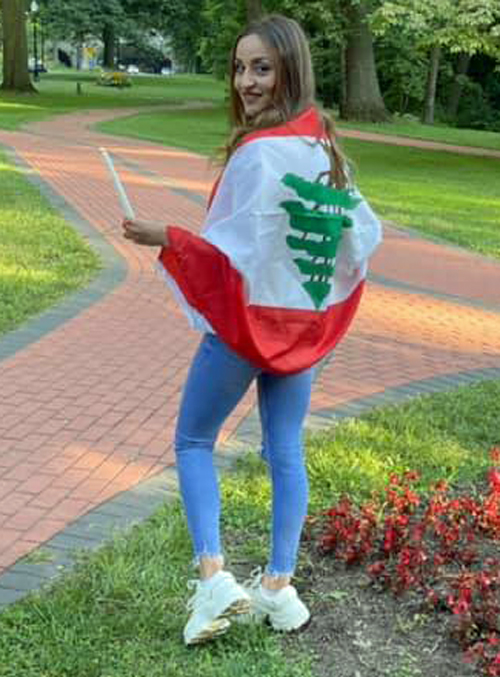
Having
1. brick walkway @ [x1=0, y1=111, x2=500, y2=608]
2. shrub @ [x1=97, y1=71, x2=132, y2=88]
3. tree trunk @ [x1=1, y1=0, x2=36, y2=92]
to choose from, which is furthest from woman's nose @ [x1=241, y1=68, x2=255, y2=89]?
shrub @ [x1=97, y1=71, x2=132, y2=88]

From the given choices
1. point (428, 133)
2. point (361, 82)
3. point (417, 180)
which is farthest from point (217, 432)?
point (361, 82)

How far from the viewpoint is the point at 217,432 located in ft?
9.65

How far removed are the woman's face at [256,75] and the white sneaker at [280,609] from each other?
1416 millimetres

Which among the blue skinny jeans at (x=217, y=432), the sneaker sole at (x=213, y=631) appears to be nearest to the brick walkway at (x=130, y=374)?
the sneaker sole at (x=213, y=631)

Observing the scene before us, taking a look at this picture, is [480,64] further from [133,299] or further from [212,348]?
[212,348]

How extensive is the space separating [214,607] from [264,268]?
0.99 m

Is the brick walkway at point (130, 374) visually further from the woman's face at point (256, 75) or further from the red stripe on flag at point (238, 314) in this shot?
the woman's face at point (256, 75)

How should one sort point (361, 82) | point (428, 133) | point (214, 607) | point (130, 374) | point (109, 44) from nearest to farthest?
point (214, 607)
point (130, 374)
point (428, 133)
point (361, 82)
point (109, 44)

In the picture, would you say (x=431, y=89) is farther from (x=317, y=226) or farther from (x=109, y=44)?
(x=317, y=226)

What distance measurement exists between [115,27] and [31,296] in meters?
44.1

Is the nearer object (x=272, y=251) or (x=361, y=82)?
(x=272, y=251)

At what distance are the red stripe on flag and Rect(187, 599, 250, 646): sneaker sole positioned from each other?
69cm

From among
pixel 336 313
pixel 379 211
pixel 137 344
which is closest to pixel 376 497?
pixel 336 313

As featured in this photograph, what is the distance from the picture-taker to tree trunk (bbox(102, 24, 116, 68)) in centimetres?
5006
